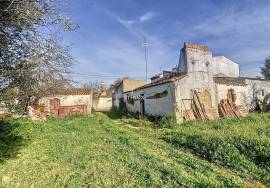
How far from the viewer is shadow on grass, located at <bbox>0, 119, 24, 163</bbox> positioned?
9768 mm

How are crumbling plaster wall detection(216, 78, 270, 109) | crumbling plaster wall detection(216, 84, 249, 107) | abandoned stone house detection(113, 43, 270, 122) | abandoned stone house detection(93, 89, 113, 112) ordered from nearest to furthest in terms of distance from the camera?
abandoned stone house detection(113, 43, 270, 122) → crumbling plaster wall detection(216, 84, 249, 107) → crumbling plaster wall detection(216, 78, 270, 109) → abandoned stone house detection(93, 89, 113, 112)

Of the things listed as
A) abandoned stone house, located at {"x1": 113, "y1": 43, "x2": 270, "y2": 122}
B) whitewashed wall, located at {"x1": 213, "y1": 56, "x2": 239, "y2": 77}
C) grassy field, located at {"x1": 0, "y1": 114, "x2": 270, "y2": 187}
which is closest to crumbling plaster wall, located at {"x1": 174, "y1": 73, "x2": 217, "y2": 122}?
abandoned stone house, located at {"x1": 113, "y1": 43, "x2": 270, "y2": 122}

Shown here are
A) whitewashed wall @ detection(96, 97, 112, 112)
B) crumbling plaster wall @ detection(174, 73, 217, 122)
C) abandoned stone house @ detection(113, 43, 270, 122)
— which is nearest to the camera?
crumbling plaster wall @ detection(174, 73, 217, 122)

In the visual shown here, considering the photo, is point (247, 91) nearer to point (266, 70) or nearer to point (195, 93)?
point (195, 93)

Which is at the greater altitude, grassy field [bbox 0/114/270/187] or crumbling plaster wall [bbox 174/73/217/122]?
crumbling plaster wall [bbox 174/73/217/122]

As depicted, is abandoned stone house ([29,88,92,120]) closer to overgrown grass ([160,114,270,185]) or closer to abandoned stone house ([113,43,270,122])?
abandoned stone house ([113,43,270,122])

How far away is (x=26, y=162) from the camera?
8969 millimetres

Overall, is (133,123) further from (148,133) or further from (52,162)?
(52,162)

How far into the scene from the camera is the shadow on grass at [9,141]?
9768mm

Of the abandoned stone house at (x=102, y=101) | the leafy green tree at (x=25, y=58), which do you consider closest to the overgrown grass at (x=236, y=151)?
the leafy green tree at (x=25, y=58)

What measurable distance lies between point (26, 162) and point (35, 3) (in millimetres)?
5470

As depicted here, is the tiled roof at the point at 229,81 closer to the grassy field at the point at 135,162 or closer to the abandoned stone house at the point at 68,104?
the grassy field at the point at 135,162

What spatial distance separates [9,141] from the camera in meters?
11.6

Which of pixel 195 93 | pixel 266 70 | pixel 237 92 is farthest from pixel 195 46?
pixel 266 70
